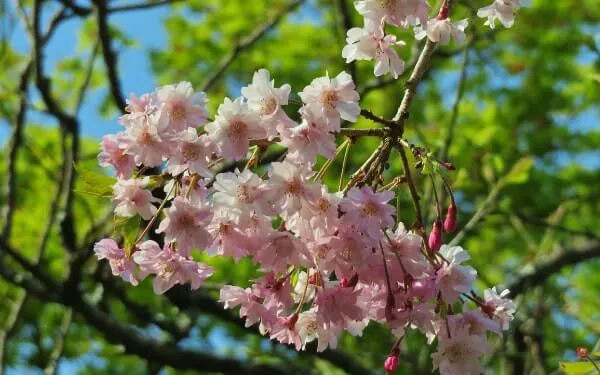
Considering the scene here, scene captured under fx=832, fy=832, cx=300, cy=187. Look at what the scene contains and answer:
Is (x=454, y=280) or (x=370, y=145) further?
(x=370, y=145)

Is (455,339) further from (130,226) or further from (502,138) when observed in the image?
(502,138)

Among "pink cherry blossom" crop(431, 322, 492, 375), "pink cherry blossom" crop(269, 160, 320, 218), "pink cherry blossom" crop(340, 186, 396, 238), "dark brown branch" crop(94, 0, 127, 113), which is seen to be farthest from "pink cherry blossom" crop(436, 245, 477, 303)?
"dark brown branch" crop(94, 0, 127, 113)

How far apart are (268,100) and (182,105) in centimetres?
17

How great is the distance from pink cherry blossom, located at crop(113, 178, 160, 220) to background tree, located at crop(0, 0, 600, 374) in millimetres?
2117

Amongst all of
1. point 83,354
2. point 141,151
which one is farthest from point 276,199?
point 83,354

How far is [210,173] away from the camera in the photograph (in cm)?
167

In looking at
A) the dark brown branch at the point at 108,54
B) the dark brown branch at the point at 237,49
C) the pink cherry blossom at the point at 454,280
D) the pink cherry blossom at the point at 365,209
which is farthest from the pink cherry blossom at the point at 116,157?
the dark brown branch at the point at 237,49

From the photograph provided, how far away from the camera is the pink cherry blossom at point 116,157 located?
1.76 m

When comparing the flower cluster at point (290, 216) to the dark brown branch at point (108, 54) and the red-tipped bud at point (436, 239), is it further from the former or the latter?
the dark brown branch at point (108, 54)

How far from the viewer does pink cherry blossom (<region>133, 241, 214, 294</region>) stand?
1.84 m

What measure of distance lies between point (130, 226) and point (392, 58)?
2.33 ft

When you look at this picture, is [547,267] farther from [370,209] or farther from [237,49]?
[370,209]

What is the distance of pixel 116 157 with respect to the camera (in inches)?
69.9

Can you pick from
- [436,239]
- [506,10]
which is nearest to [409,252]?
[436,239]
